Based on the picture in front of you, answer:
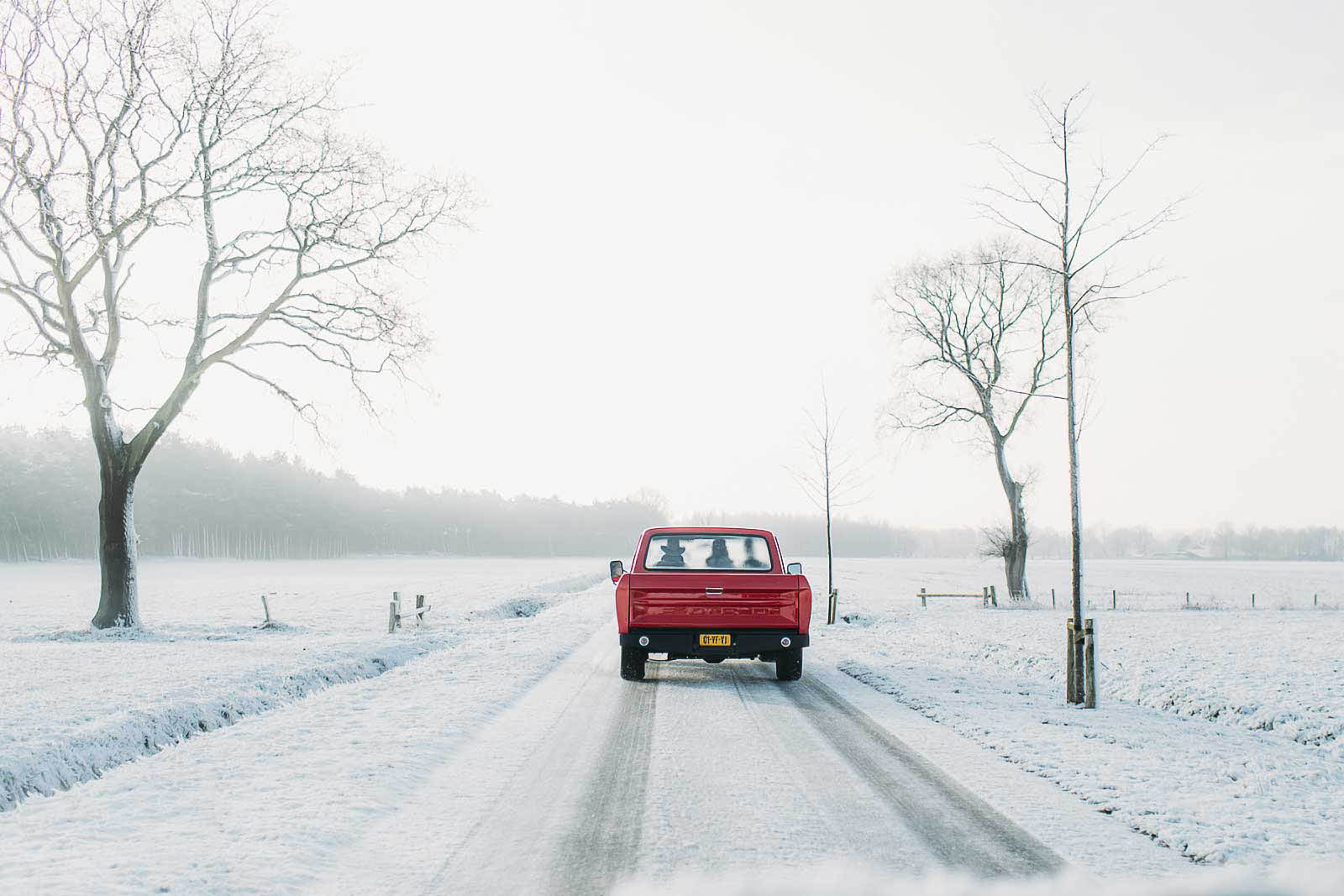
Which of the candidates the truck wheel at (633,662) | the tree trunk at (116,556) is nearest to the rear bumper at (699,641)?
the truck wheel at (633,662)

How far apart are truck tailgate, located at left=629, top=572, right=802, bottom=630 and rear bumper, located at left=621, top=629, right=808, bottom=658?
0.20ft

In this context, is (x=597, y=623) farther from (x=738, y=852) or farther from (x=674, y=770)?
(x=738, y=852)

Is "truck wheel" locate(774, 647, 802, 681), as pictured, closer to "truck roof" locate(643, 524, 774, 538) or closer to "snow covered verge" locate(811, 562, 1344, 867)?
"snow covered verge" locate(811, 562, 1344, 867)

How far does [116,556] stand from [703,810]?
1836cm

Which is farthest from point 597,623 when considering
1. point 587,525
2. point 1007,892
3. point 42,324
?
point 587,525

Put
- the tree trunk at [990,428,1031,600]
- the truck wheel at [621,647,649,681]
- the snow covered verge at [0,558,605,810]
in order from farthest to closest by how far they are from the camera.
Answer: the tree trunk at [990,428,1031,600]
the truck wheel at [621,647,649,681]
the snow covered verge at [0,558,605,810]

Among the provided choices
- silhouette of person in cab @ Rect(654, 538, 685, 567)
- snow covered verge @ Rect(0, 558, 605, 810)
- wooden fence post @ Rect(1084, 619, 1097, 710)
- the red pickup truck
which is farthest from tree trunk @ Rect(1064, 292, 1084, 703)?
snow covered verge @ Rect(0, 558, 605, 810)

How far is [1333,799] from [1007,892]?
6.88m

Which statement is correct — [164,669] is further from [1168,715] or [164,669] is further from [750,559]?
[1168,715]

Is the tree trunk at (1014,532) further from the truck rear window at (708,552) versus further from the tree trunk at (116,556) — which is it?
the tree trunk at (116,556)

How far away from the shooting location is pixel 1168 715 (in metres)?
9.59

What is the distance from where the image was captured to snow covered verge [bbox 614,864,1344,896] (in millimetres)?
798

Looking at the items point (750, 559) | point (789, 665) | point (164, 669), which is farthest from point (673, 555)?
point (164, 669)

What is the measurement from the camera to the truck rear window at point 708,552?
12.5 m
